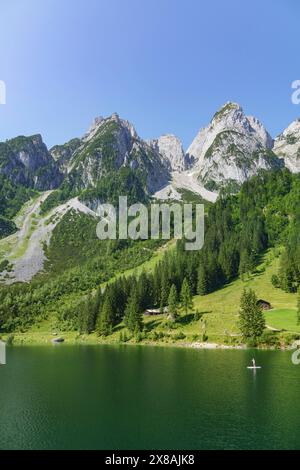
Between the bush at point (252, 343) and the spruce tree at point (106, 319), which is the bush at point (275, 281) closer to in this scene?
the bush at point (252, 343)

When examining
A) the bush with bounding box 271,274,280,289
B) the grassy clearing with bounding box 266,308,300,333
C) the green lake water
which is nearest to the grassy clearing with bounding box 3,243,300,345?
the grassy clearing with bounding box 266,308,300,333

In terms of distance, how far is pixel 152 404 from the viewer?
168 ft

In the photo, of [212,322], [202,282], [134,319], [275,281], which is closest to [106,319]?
[134,319]

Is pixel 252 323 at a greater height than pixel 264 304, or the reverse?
pixel 264 304

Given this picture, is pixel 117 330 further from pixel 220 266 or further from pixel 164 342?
pixel 220 266

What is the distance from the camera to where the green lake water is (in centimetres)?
3925

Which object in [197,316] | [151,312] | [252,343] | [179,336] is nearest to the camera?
[252,343]

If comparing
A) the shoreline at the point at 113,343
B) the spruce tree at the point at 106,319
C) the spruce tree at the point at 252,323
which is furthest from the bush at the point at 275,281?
the spruce tree at the point at 106,319

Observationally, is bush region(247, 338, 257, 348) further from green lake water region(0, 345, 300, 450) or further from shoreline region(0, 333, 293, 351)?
Answer: green lake water region(0, 345, 300, 450)

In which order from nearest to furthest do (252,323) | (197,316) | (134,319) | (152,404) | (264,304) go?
1. (152,404)
2. (252,323)
3. (197,316)
4. (134,319)
5. (264,304)

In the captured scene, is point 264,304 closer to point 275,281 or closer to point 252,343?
A: point 275,281

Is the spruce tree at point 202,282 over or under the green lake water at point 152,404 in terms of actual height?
over

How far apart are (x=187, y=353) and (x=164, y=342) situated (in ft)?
68.7

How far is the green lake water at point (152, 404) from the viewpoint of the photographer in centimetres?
3925
